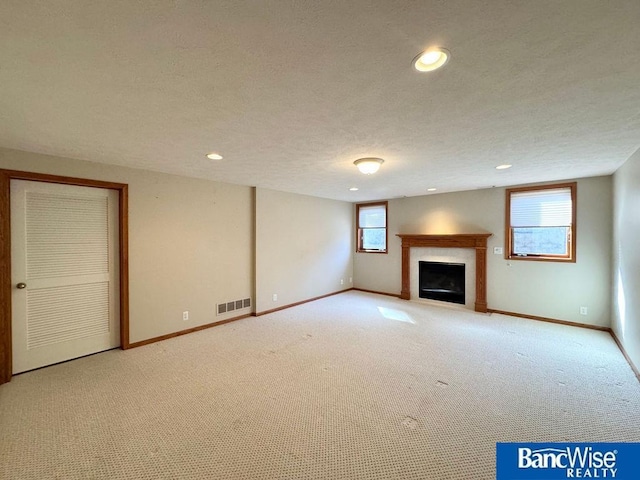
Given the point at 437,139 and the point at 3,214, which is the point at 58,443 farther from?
the point at 437,139

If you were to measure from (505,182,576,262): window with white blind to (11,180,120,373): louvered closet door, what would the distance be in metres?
6.35

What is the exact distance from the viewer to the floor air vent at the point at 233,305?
431 cm

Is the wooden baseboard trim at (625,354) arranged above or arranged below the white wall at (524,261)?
below

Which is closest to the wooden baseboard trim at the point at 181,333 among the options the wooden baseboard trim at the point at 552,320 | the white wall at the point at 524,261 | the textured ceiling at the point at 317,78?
the textured ceiling at the point at 317,78

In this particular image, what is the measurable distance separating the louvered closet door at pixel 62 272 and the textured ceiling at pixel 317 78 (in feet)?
2.17

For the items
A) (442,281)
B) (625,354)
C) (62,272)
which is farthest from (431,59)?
Result: (442,281)

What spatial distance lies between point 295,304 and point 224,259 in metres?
1.88

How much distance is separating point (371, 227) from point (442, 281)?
2.17 m

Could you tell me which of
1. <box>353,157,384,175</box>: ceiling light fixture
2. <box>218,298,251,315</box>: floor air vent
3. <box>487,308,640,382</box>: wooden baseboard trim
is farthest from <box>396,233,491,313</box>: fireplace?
<box>218,298,251,315</box>: floor air vent

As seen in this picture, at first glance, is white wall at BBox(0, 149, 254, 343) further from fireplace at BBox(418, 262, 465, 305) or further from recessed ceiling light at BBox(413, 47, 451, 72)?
fireplace at BBox(418, 262, 465, 305)

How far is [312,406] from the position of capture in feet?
7.27

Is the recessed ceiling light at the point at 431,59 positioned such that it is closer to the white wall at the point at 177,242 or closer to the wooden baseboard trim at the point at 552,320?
the white wall at the point at 177,242

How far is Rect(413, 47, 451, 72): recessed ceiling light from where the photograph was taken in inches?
48.8

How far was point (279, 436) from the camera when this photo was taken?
1884mm
